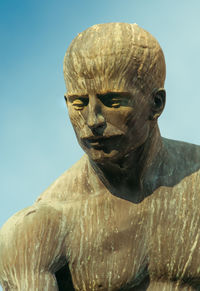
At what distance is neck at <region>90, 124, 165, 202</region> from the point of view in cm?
A: 979

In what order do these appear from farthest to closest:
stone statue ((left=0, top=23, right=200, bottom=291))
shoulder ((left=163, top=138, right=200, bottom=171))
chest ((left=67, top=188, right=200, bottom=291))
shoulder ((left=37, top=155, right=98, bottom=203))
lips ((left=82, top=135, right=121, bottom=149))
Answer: shoulder ((left=163, top=138, right=200, bottom=171)) < shoulder ((left=37, top=155, right=98, bottom=203)) < chest ((left=67, top=188, right=200, bottom=291)) < stone statue ((left=0, top=23, right=200, bottom=291)) < lips ((left=82, top=135, right=121, bottom=149))

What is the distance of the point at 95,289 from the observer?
9906 millimetres

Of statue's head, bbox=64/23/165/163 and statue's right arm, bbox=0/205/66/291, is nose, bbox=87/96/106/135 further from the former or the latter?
statue's right arm, bbox=0/205/66/291

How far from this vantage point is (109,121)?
365 inches

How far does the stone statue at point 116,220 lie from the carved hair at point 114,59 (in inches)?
0.8

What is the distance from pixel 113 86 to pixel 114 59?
23cm

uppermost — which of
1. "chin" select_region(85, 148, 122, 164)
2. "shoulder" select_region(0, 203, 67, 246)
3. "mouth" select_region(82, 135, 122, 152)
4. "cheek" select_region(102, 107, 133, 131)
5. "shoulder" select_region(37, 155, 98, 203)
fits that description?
"cheek" select_region(102, 107, 133, 131)

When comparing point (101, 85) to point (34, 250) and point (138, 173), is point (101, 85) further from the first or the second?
point (34, 250)

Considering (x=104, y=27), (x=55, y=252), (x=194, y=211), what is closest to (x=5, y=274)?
(x=55, y=252)

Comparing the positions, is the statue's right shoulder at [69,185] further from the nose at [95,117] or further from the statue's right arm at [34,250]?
the nose at [95,117]

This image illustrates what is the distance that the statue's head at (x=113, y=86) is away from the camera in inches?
361

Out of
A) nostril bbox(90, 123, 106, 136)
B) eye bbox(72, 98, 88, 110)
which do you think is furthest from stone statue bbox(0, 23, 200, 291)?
nostril bbox(90, 123, 106, 136)

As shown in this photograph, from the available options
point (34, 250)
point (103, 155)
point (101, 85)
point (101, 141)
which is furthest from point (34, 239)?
point (101, 85)

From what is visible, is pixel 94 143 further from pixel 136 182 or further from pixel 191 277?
pixel 191 277
